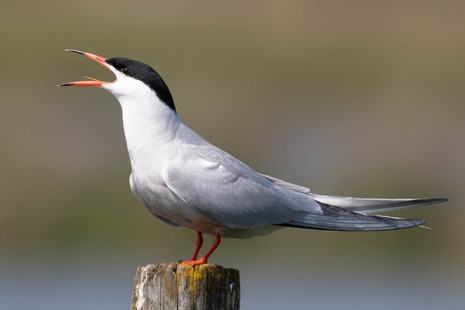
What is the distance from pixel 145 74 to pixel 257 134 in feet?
25.4

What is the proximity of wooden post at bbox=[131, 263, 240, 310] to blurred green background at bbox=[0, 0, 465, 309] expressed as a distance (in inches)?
218

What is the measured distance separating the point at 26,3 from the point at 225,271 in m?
14.1

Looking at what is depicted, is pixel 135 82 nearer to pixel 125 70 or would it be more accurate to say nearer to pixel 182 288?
pixel 125 70

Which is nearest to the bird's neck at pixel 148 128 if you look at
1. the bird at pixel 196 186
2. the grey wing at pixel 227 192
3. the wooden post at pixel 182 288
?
the bird at pixel 196 186

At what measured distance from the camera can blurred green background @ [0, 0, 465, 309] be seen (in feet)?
35.2

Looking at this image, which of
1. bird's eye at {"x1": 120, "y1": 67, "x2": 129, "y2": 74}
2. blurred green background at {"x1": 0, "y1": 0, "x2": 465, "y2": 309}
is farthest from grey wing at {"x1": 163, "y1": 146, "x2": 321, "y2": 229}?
blurred green background at {"x1": 0, "y1": 0, "x2": 465, "y2": 309}

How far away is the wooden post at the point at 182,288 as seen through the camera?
4.82m

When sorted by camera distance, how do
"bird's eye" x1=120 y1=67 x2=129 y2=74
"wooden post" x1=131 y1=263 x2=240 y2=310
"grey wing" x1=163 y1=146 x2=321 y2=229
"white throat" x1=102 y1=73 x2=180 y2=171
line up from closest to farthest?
"wooden post" x1=131 y1=263 x2=240 y2=310, "grey wing" x1=163 y1=146 x2=321 y2=229, "white throat" x1=102 y1=73 x2=180 y2=171, "bird's eye" x1=120 y1=67 x2=129 y2=74

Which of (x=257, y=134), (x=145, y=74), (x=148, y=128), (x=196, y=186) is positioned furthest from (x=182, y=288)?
(x=257, y=134)

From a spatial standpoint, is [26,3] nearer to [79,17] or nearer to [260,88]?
[79,17]

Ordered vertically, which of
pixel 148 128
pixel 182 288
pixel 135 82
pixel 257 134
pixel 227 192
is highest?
pixel 257 134

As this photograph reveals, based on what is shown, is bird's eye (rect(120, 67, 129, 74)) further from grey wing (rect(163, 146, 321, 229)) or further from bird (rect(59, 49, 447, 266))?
grey wing (rect(163, 146, 321, 229))

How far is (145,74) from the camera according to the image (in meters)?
5.79

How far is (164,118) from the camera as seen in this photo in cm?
581
